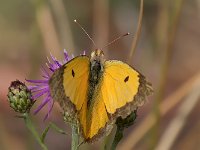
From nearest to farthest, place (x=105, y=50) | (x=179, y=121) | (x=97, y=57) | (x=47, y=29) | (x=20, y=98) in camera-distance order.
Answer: (x=97, y=57), (x=20, y=98), (x=179, y=121), (x=47, y=29), (x=105, y=50)

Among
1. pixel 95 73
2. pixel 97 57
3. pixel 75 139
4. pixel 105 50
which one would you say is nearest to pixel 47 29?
pixel 97 57

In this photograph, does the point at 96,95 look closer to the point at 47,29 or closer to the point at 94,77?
the point at 94,77

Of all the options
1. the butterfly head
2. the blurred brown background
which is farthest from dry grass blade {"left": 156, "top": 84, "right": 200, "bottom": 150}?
the butterfly head

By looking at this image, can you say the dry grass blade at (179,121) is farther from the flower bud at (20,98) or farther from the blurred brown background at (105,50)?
the flower bud at (20,98)

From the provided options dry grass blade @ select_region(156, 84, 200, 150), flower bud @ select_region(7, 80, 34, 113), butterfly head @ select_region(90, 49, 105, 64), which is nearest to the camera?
butterfly head @ select_region(90, 49, 105, 64)

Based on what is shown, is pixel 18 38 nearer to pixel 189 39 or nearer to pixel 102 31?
pixel 189 39

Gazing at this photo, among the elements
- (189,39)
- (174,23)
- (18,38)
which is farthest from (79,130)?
(189,39)

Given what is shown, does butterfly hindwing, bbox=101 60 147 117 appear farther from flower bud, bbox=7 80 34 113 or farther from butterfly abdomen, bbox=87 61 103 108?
flower bud, bbox=7 80 34 113
